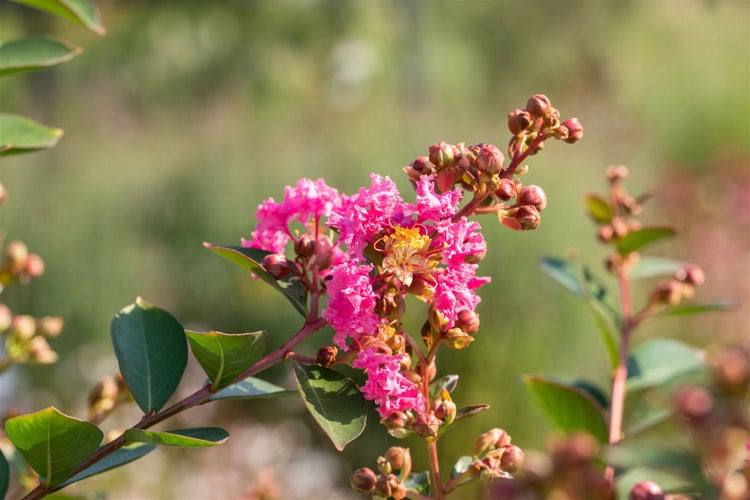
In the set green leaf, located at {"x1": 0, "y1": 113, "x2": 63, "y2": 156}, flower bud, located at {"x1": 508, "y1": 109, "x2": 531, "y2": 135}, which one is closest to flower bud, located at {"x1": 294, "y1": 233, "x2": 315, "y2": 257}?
flower bud, located at {"x1": 508, "y1": 109, "x2": 531, "y2": 135}

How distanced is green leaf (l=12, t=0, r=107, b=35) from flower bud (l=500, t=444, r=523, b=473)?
366 millimetres

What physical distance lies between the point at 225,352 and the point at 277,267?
50mm

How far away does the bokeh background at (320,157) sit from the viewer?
2502mm

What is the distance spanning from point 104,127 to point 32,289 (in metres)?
1.95

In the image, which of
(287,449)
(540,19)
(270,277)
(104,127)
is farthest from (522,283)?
(540,19)

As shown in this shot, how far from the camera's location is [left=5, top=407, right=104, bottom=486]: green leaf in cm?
38

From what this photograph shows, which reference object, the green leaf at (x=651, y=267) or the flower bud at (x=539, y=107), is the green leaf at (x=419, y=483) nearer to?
the flower bud at (x=539, y=107)

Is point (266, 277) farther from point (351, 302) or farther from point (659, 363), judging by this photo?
point (659, 363)

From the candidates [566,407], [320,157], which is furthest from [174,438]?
[320,157]

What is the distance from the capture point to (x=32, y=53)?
564 millimetres

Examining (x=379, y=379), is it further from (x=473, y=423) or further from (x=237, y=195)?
(x=237, y=195)

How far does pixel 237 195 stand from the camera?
11.5ft

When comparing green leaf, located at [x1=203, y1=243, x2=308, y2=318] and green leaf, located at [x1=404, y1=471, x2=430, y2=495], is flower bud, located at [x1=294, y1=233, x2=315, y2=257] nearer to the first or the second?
green leaf, located at [x1=203, y1=243, x2=308, y2=318]

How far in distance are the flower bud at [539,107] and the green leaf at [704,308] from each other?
265 millimetres
